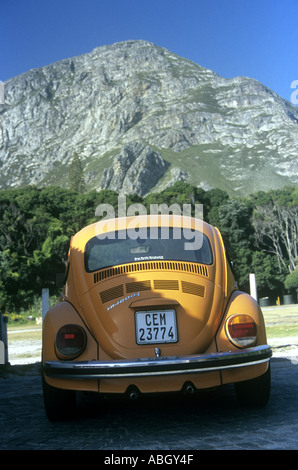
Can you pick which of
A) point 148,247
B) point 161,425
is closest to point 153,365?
point 161,425

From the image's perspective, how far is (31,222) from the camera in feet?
174

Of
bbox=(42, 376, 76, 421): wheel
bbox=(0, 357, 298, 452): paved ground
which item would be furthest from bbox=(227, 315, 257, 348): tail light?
bbox=(42, 376, 76, 421): wheel

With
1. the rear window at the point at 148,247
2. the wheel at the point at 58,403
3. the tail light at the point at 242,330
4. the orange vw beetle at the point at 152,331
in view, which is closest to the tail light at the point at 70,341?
the orange vw beetle at the point at 152,331

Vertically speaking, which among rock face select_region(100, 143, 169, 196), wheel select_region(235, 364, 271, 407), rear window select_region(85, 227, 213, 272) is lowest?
wheel select_region(235, 364, 271, 407)

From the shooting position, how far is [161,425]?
4.51m

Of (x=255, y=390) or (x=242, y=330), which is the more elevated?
(x=242, y=330)

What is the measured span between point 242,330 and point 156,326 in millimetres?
752

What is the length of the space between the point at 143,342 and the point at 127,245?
1.24 meters

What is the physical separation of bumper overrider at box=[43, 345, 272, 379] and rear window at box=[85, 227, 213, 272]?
3.39 ft

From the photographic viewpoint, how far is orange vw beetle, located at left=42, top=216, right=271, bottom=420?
14.3 feet

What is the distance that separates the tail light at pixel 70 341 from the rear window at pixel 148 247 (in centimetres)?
72

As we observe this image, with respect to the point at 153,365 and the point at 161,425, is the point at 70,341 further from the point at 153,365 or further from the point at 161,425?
the point at 161,425

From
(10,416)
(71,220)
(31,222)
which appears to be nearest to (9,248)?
(31,222)

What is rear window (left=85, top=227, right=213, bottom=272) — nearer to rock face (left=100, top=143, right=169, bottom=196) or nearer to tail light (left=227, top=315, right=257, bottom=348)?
tail light (left=227, top=315, right=257, bottom=348)
